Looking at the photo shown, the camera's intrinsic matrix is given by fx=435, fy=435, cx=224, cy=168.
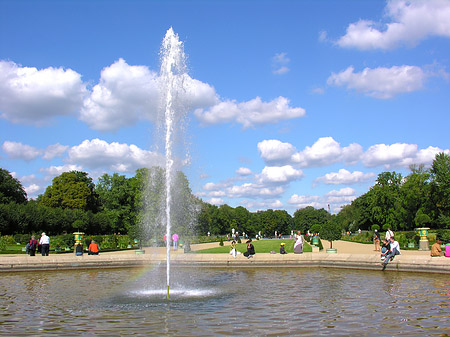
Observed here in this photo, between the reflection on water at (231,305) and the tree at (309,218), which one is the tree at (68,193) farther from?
the tree at (309,218)

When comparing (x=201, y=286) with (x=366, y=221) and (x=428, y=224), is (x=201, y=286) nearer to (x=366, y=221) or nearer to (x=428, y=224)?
(x=428, y=224)

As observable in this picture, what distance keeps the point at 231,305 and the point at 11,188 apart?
70.7 metres

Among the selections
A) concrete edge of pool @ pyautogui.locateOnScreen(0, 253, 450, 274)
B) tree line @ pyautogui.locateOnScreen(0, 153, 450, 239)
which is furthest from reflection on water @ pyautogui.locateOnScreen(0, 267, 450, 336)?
tree line @ pyautogui.locateOnScreen(0, 153, 450, 239)

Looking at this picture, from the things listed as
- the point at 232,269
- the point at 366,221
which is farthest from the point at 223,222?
the point at 232,269

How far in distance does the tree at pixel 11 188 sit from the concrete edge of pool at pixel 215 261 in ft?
170

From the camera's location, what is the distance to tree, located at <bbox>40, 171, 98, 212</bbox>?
76.3m

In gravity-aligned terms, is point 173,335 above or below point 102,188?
below

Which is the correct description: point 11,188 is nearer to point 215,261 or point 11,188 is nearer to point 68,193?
point 68,193

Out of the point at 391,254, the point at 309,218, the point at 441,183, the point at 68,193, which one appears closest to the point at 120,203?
the point at 68,193

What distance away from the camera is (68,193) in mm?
77125

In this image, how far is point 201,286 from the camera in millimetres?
15422

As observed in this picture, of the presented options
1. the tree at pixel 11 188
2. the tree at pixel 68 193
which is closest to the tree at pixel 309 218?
the tree at pixel 68 193

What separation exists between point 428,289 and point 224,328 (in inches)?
301

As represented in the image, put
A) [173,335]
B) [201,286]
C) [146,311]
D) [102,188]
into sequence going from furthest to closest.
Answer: [102,188] → [201,286] → [146,311] → [173,335]
